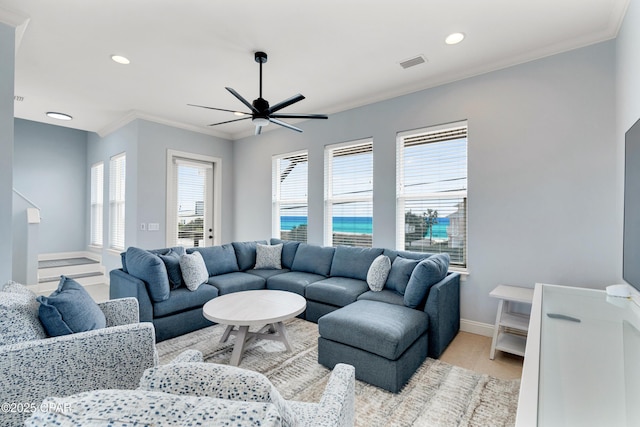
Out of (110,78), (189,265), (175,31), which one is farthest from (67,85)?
(189,265)

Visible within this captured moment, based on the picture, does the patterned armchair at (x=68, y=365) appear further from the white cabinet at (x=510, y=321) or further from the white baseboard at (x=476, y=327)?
the white baseboard at (x=476, y=327)

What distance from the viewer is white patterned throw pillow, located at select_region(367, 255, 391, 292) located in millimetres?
3180

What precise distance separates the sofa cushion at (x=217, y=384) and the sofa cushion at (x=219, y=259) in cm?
312

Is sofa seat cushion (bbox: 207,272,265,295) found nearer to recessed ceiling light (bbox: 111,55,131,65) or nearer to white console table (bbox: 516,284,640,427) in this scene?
recessed ceiling light (bbox: 111,55,131,65)

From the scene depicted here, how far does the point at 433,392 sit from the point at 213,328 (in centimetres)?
231

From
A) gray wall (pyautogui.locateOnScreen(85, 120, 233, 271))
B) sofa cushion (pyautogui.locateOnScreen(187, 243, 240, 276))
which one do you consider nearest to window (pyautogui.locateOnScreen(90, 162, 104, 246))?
gray wall (pyautogui.locateOnScreen(85, 120, 233, 271))

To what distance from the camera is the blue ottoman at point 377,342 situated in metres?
2.09

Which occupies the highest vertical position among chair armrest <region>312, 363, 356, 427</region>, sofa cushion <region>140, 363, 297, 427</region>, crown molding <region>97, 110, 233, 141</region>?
crown molding <region>97, 110, 233, 141</region>

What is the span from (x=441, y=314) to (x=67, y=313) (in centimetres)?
271

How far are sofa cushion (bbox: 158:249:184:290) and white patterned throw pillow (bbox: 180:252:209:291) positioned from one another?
0.06m

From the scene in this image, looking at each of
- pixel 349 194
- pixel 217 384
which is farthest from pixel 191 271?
pixel 217 384

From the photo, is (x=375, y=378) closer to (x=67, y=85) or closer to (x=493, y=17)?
(x=493, y=17)

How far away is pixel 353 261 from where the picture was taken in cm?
367

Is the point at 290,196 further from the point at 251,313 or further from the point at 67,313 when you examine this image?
the point at 67,313
